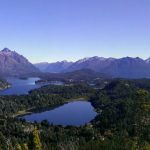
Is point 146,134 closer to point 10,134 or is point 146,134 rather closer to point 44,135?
point 44,135

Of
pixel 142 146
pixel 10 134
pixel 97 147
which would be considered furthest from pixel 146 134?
pixel 10 134

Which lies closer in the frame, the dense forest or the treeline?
the treeline

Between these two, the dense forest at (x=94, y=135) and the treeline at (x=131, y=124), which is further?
the dense forest at (x=94, y=135)

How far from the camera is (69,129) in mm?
153250

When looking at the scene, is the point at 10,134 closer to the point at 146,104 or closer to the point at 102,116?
the point at 102,116

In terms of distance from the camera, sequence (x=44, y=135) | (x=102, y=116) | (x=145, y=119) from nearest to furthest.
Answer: (x=145, y=119), (x=44, y=135), (x=102, y=116)

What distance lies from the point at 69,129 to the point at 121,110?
167ft

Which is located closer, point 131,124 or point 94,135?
point 131,124

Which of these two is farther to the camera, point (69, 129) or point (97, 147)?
point (69, 129)

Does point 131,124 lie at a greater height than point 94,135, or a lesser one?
greater

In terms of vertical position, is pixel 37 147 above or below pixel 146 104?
below

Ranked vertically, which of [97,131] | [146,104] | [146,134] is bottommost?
[97,131]

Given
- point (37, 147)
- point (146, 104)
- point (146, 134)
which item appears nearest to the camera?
point (146, 104)

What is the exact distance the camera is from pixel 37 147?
79188 millimetres
